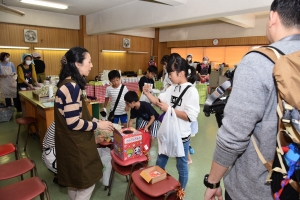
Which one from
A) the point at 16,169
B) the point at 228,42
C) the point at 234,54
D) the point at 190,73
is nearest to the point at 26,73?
the point at 16,169

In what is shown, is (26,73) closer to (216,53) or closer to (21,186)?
(21,186)

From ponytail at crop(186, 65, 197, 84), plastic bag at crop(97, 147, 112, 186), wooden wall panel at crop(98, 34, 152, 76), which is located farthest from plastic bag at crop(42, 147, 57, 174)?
wooden wall panel at crop(98, 34, 152, 76)

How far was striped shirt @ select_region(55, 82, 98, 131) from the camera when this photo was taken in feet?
4.60

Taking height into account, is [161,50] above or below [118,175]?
above

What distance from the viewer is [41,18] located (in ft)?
21.5

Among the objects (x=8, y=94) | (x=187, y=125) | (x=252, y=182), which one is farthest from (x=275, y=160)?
(x=8, y=94)

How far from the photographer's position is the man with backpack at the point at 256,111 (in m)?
0.71

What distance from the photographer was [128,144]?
6.58 feet

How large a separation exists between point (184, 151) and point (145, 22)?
3.78 metres

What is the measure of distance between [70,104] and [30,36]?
6508 millimetres

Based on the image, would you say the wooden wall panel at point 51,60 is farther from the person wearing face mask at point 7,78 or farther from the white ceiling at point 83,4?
the person wearing face mask at point 7,78

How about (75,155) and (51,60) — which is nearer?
(75,155)

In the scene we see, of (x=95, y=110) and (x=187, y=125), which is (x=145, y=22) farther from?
(x=187, y=125)

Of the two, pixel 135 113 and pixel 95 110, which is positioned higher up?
pixel 135 113
